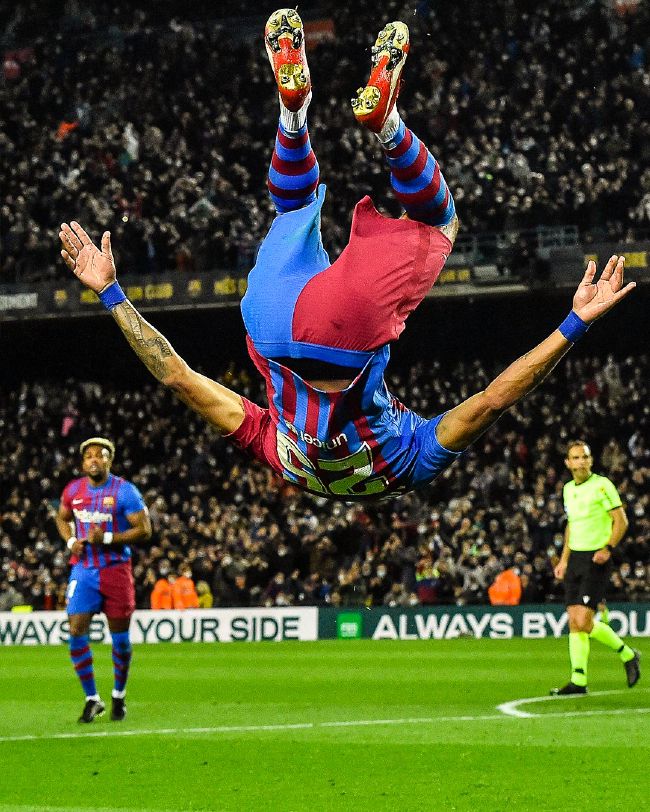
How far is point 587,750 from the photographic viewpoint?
1014 centimetres

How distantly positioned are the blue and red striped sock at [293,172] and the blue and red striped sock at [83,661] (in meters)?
6.69

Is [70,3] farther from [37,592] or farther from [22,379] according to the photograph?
[37,592]

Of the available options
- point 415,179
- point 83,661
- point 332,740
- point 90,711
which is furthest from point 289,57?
point 90,711

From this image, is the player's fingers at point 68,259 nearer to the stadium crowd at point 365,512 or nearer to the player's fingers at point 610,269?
the player's fingers at point 610,269

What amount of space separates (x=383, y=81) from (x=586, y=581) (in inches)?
326

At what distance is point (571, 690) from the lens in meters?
13.9

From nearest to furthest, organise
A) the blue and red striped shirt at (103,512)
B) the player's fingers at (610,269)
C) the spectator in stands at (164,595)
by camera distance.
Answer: the player's fingers at (610,269), the blue and red striped shirt at (103,512), the spectator in stands at (164,595)

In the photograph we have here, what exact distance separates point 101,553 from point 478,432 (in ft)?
22.7

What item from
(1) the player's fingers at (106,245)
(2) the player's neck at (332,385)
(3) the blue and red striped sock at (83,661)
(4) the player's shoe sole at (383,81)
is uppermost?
(4) the player's shoe sole at (383,81)

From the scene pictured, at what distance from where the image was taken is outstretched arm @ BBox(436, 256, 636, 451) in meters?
6.15

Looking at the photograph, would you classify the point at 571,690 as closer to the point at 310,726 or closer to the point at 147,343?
the point at 310,726

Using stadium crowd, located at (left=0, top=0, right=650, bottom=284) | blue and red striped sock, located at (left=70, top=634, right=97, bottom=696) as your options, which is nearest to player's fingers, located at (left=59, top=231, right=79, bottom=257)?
blue and red striped sock, located at (left=70, top=634, right=97, bottom=696)

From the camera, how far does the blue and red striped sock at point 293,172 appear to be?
696cm

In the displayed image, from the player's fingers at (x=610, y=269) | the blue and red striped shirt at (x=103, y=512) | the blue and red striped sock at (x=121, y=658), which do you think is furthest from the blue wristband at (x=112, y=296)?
the blue and red striped sock at (x=121, y=658)
